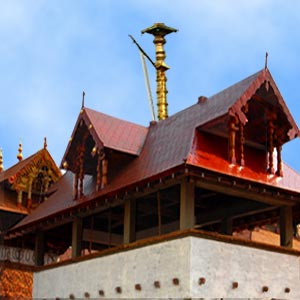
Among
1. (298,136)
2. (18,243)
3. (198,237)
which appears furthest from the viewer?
(18,243)

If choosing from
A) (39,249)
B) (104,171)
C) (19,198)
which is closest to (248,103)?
(104,171)

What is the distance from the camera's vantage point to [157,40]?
39.8m

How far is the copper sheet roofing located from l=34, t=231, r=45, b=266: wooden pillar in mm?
2185

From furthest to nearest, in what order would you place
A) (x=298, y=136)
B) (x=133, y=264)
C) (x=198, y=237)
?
(x=298, y=136) < (x=133, y=264) < (x=198, y=237)

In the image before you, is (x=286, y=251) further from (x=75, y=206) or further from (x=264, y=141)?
(x=75, y=206)

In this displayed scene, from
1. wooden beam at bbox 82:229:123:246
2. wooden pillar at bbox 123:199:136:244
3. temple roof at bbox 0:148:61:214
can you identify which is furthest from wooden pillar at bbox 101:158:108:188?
temple roof at bbox 0:148:61:214

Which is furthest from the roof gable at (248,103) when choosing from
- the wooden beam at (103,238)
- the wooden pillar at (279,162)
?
the wooden beam at (103,238)

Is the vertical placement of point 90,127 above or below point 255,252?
above

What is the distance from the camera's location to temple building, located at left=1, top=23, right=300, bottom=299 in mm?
20828

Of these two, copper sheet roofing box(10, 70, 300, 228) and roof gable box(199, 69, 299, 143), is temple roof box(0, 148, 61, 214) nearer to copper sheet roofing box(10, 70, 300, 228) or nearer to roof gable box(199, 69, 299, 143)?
copper sheet roofing box(10, 70, 300, 228)

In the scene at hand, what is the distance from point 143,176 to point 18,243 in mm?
9878

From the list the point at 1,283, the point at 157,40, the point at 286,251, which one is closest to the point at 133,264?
the point at 286,251

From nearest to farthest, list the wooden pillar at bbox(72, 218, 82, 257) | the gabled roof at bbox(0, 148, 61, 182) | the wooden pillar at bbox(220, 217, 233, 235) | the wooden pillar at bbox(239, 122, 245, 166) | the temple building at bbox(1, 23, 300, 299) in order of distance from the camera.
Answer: the temple building at bbox(1, 23, 300, 299)
the wooden pillar at bbox(239, 122, 245, 166)
the wooden pillar at bbox(220, 217, 233, 235)
the wooden pillar at bbox(72, 218, 82, 257)
the gabled roof at bbox(0, 148, 61, 182)

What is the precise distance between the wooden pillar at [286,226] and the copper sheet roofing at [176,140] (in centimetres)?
75
